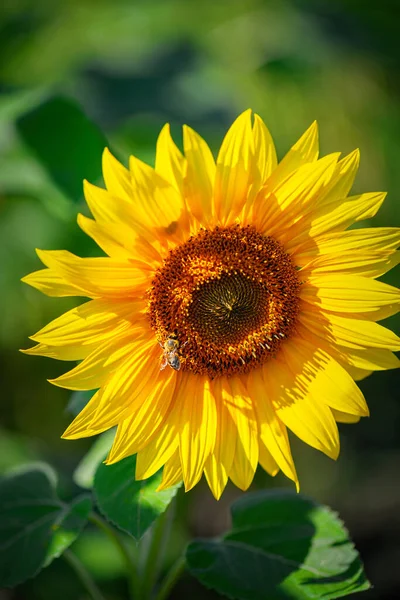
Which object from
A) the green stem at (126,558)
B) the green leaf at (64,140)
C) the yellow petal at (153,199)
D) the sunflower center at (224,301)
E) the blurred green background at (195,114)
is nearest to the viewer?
the yellow petal at (153,199)

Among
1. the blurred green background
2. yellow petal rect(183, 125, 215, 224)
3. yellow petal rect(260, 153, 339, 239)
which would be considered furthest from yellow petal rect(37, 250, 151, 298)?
the blurred green background

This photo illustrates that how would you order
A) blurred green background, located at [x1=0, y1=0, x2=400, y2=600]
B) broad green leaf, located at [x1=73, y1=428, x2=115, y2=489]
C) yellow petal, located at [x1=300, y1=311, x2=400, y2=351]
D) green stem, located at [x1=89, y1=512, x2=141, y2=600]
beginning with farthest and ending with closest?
1. blurred green background, located at [x1=0, y1=0, x2=400, y2=600]
2. green stem, located at [x1=89, y1=512, x2=141, y2=600]
3. broad green leaf, located at [x1=73, y1=428, x2=115, y2=489]
4. yellow petal, located at [x1=300, y1=311, x2=400, y2=351]

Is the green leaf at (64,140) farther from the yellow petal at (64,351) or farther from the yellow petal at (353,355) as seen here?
the yellow petal at (353,355)

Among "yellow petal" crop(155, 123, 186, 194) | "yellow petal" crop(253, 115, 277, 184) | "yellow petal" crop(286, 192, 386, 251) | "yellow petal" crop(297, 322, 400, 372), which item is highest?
"yellow petal" crop(253, 115, 277, 184)

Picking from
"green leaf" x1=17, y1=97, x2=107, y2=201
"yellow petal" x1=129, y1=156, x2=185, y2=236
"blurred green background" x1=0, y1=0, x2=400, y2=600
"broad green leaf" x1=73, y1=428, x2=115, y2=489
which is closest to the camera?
"yellow petal" x1=129, y1=156, x2=185, y2=236

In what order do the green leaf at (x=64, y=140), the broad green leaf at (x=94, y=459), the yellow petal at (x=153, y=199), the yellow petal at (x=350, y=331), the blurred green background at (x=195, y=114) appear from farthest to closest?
the blurred green background at (x=195, y=114) → the green leaf at (x=64, y=140) → the broad green leaf at (x=94, y=459) → the yellow petal at (x=350, y=331) → the yellow petal at (x=153, y=199)

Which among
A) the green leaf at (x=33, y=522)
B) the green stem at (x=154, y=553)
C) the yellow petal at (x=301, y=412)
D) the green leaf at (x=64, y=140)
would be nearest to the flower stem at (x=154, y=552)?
the green stem at (x=154, y=553)

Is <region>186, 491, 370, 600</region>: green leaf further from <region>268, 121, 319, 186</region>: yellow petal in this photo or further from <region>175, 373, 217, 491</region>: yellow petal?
<region>268, 121, 319, 186</region>: yellow petal

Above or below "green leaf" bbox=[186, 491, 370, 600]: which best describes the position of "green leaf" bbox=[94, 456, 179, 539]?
above

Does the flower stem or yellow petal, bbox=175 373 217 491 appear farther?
the flower stem
